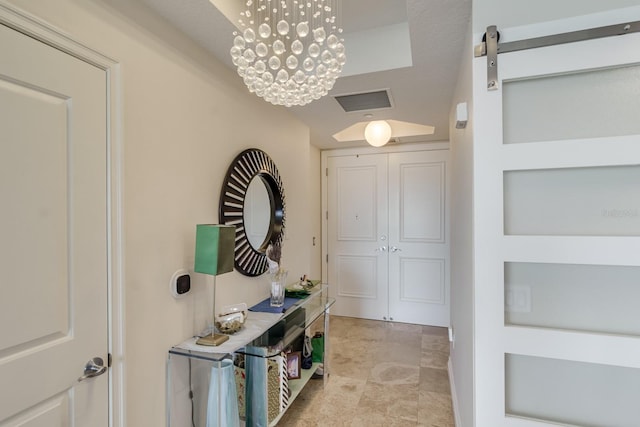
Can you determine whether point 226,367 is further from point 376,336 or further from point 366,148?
point 366,148

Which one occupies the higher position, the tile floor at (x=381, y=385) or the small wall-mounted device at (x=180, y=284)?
the small wall-mounted device at (x=180, y=284)

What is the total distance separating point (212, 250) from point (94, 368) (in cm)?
63

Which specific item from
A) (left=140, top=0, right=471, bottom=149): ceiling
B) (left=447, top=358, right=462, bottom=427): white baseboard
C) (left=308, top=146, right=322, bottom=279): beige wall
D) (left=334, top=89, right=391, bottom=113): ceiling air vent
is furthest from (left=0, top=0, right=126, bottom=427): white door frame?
(left=308, top=146, right=322, bottom=279): beige wall

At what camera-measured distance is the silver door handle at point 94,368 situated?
1.17 meters

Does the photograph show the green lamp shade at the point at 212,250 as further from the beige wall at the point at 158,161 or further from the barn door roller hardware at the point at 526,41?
the barn door roller hardware at the point at 526,41

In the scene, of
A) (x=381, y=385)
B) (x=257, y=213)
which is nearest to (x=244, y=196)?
(x=257, y=213)

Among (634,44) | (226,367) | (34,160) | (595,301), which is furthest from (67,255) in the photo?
(634,44)

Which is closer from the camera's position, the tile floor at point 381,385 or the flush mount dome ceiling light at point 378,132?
the tile floor at point 381,385

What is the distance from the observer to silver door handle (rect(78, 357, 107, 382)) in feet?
3.83

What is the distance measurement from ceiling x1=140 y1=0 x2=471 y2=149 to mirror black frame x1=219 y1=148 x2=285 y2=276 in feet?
2.09

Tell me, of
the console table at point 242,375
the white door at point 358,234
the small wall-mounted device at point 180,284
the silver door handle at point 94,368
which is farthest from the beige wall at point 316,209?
the silver door handle at point 94,368

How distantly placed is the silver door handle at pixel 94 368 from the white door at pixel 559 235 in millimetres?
1594

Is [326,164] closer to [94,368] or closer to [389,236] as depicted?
[389,236]

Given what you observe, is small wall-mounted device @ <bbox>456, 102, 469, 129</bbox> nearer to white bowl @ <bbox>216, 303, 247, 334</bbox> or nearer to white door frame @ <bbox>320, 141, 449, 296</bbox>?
white bowl @ <bbox>216, 303, 247, 334</bbox>
